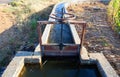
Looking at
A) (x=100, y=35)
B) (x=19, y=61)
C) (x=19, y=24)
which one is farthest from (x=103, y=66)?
(x=19, y=24)

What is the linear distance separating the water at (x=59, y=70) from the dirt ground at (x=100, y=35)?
63 centimetres

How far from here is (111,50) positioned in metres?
7.23

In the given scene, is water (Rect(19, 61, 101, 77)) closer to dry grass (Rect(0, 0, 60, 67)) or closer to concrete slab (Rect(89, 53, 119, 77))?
concrete slab (Rect(89, 53, 119, 77))

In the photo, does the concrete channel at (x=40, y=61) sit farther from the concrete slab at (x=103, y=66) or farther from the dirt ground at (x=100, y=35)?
the dirt ground at (x=100, y=35)

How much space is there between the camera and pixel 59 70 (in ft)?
20.8

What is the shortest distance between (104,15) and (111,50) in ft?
16.5

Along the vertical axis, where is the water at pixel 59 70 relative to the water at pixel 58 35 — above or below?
below

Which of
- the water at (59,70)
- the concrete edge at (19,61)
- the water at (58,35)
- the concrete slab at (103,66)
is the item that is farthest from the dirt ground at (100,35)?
the concrete edge at (19,61)

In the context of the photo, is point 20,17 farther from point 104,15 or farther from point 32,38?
point 104,15

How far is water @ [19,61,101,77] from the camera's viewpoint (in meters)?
6.11

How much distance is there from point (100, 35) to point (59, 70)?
110 inches

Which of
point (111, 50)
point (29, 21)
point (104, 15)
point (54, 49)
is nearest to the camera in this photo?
point (54, 49)

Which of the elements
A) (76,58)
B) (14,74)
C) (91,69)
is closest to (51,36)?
(76,58)

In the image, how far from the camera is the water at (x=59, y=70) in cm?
611
